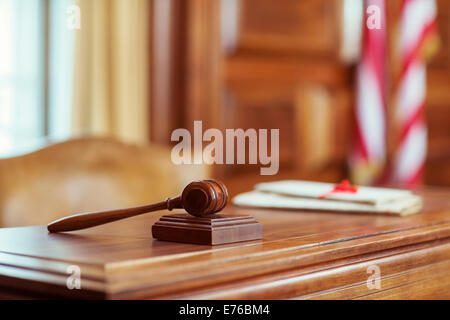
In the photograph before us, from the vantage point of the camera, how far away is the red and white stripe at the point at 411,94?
4.29 meters

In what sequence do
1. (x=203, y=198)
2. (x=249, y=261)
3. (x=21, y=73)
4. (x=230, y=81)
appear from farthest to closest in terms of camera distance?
(x=230, y=81)
(x=21, y=73)
(x=203, y=198)
(x=249, y=261)

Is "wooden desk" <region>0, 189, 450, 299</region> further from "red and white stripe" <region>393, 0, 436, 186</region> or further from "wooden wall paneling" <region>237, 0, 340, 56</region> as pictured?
"red and white stripe" <region>393, 0, 436, 186</region>

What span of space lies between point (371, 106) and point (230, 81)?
3.18 ft

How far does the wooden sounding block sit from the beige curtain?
2.27 m

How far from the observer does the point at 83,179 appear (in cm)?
216

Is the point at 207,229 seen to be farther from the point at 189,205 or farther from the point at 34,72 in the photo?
the point at 34,72

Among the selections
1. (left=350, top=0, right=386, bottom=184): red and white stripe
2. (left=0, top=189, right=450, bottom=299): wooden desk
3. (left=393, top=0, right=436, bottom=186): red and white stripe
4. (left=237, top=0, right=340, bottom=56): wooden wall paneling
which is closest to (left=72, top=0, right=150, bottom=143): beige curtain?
(left=237, top=0, right=340, bottom=56): wooden wall paneling

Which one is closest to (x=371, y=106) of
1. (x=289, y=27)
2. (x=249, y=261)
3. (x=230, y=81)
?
(x=289, y=27)

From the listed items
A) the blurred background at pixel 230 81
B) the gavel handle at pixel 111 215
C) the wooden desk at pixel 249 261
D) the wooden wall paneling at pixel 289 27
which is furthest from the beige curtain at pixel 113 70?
the gavel handle at pixel 111 215

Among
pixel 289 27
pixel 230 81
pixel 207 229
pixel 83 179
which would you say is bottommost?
pixel 83 179

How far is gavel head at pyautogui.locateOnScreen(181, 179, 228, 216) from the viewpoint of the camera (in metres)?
1.07

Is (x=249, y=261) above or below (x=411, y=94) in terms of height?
below

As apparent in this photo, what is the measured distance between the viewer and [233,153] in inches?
146
